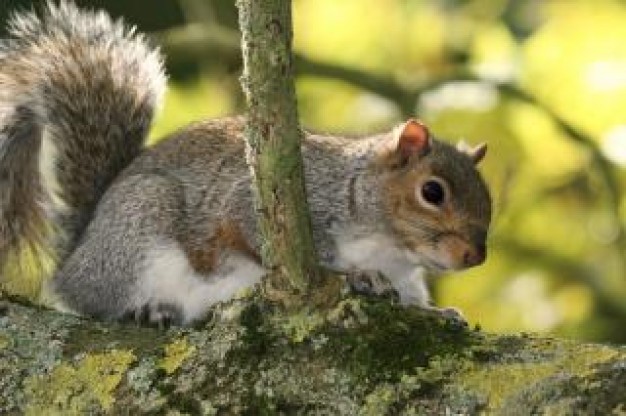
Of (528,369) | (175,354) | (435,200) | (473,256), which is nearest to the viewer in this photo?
(528,369)

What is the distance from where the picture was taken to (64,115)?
12.4 feet

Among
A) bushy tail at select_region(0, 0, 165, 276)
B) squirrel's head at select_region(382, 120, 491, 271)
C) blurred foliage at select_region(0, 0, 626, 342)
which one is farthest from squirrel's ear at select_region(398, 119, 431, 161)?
blurred foliage at select_region(0, 0, 626, 342)

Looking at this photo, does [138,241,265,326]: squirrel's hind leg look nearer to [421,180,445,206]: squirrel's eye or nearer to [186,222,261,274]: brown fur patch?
[186,222,261,274]: brown fur patch

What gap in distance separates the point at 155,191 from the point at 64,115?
0.46 m

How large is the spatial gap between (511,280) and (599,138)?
24.6 inches

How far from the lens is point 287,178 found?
→ 2.19 meters

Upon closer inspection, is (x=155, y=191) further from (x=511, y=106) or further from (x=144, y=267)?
(x=511, y=106)

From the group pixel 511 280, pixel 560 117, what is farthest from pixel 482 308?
pixel 560 117

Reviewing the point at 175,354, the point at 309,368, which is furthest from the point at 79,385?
the point at 309,368

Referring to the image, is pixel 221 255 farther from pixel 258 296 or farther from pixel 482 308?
pixel 482 308

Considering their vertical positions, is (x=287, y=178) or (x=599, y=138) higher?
(x=287, y=178)

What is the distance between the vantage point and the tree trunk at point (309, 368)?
2.01 m

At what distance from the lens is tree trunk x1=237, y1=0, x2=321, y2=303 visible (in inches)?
83.3

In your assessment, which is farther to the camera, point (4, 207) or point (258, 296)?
point (4, 207)
